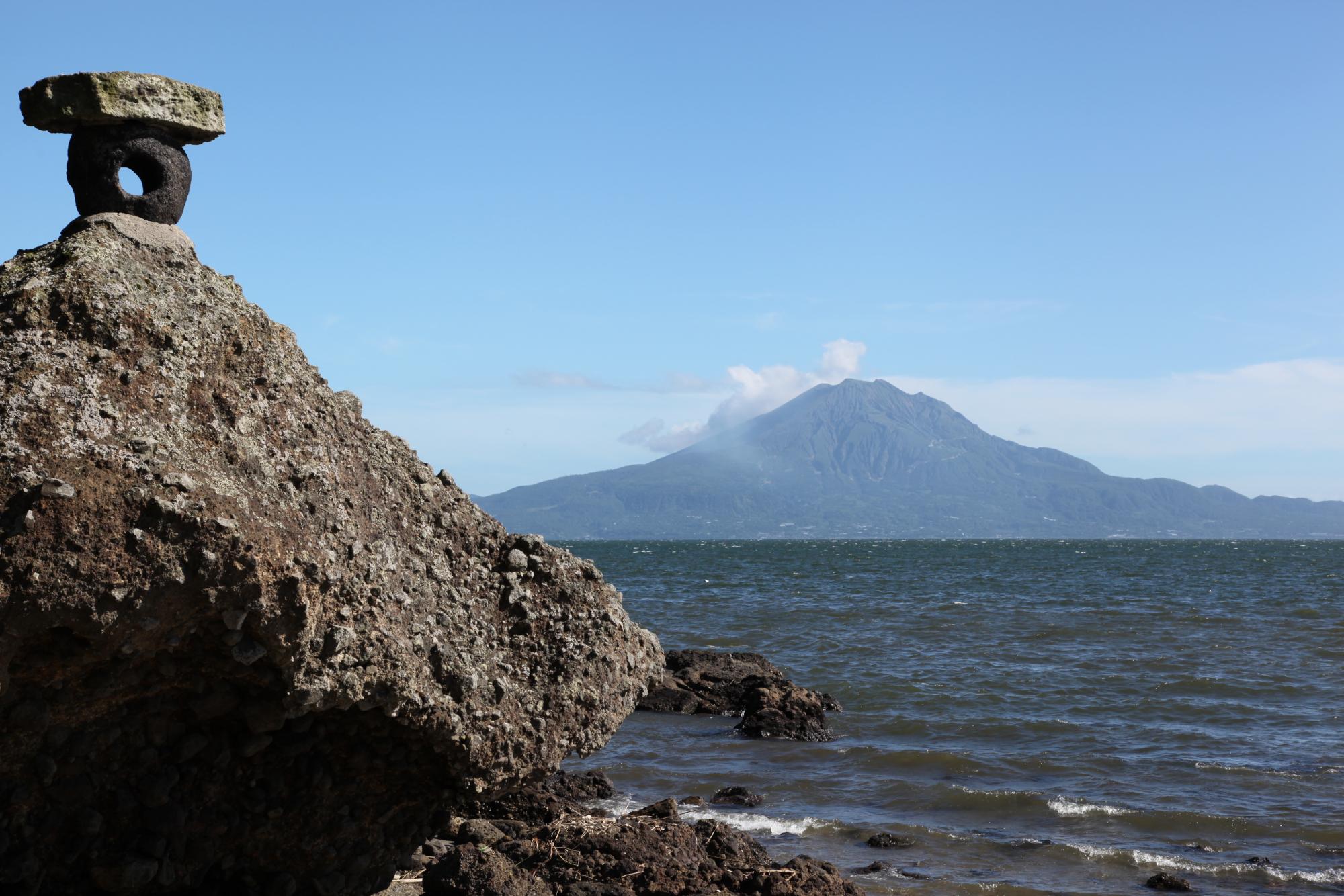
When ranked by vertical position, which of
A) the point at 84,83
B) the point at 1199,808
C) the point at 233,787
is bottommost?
the point at 1199,808

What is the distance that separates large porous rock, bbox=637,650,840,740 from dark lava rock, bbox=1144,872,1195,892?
672 cm

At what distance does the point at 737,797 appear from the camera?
42.2 ft

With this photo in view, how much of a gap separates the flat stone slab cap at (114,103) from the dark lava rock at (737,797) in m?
9.64

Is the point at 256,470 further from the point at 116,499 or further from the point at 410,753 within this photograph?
the point at 410,753

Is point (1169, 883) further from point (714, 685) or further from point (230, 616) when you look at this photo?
point (714, 685)

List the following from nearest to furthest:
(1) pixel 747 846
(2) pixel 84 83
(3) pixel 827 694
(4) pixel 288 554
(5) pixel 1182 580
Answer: (4) pixel 288 554
(2) pixel 84 83
(1) pixel 747 846
(3) pixel 827 694
(5) pixel 1182 580

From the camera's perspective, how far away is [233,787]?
5043mm

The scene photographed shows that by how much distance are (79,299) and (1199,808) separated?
503 inches

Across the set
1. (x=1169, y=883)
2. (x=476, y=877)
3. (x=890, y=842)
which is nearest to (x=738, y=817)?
(x=890, y=842)

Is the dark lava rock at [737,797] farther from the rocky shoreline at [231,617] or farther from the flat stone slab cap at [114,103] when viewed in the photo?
the flat stone slab cap at [114,103]

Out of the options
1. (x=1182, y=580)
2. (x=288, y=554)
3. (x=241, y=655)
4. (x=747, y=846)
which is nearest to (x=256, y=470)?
(x=288, y=554)

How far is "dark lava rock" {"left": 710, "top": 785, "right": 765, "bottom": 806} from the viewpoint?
12.8m

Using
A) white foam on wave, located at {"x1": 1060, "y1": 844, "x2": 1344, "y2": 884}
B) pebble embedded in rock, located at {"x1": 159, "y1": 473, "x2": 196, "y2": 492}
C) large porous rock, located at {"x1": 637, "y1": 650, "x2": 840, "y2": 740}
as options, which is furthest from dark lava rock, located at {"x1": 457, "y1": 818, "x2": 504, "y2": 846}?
large porous rock, located at {"x1": 637, "y1": 650, "x2": 840, "y2": 740}

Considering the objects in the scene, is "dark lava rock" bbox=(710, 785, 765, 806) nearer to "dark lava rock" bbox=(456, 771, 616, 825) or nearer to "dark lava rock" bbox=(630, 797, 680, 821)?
"dark lava rock" bbox=(456, 771, 616, 825)
